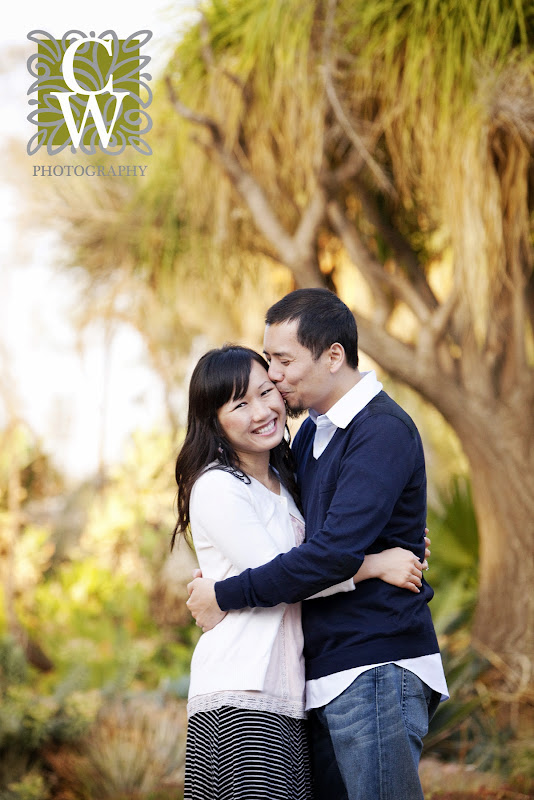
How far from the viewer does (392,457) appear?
7.53ft

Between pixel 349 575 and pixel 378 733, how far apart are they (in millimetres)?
429

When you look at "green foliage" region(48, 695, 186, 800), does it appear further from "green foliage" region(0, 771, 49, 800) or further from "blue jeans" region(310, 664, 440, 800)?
"blue jeans" region(310, 664, 440, 800)

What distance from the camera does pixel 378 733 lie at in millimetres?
2244

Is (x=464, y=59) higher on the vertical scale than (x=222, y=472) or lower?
higher

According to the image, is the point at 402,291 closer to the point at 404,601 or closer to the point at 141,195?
the point at 141,195

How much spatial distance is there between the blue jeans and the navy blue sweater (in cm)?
7

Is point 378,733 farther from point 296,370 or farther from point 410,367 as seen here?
point 410,367

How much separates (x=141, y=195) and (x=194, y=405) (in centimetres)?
383

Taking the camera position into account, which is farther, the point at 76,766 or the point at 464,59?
the point at 76,766

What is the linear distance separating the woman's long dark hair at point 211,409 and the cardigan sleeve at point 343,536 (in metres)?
0.32

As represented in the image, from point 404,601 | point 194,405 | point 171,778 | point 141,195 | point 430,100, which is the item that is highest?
point 141,195

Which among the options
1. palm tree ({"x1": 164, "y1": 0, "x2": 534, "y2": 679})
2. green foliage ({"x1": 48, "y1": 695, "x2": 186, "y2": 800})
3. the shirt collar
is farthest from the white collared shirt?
green foliage ({"x1": 48, "y1": 695, "x2": 186, "y2": 800})

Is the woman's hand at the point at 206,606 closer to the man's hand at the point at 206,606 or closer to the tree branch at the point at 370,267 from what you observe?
the man's hand at the point at 206,606

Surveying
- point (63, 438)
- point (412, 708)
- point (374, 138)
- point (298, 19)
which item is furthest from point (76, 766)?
point (63, 438)
